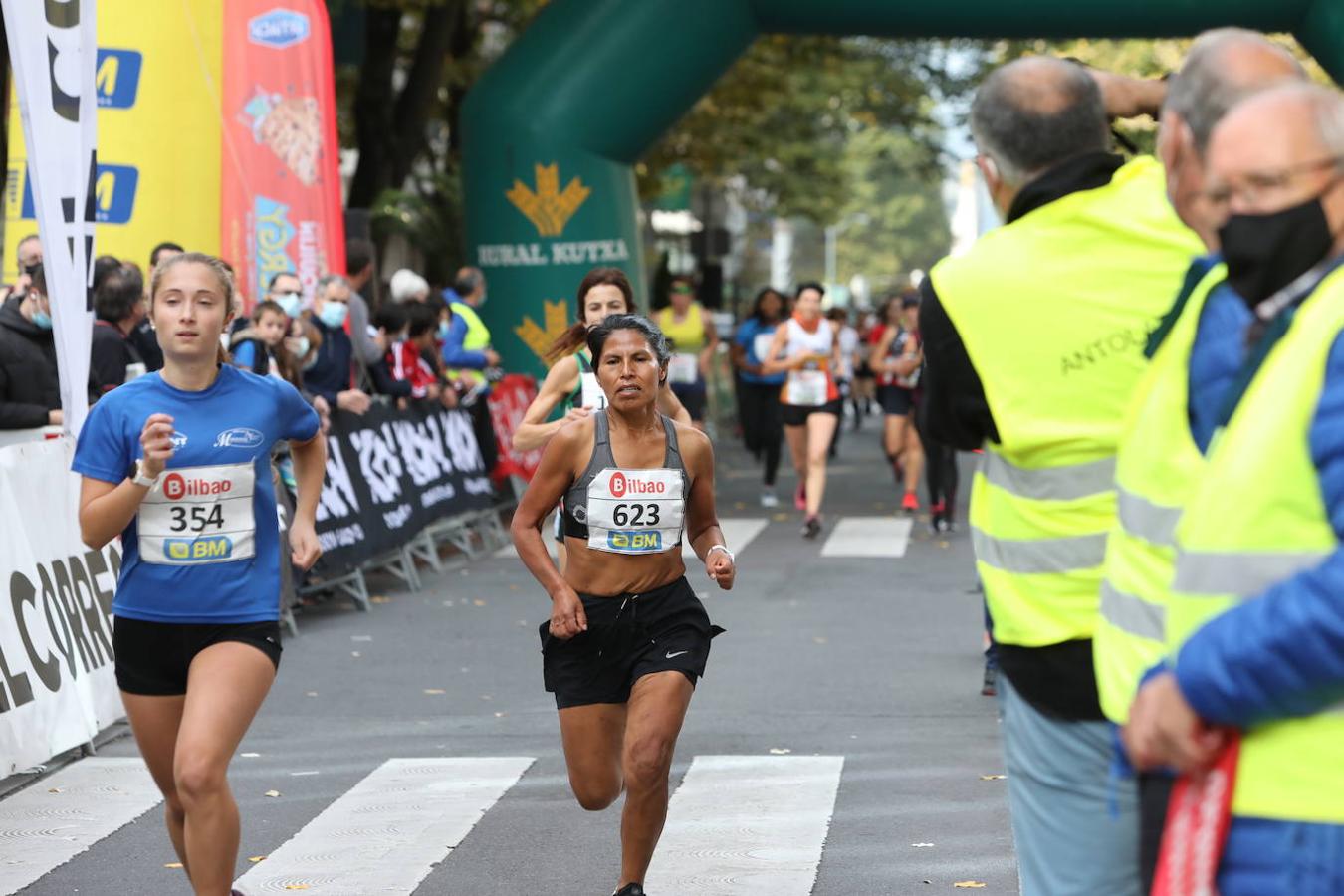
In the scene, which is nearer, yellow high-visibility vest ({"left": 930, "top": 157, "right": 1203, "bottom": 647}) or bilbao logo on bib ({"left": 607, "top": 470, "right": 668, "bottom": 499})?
yellow high-visibility vest ({"left": 930, "top": 157, "right": 1203, "bottom": 647})

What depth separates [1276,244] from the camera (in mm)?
2508

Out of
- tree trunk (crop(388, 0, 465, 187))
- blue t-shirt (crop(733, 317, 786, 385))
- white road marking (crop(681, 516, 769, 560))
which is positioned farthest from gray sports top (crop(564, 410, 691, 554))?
tree trunk (crop(388, 0, 465, 187))

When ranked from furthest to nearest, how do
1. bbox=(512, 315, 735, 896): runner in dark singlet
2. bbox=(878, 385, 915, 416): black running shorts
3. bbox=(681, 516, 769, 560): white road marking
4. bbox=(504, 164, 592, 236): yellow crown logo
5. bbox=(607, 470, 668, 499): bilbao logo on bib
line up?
1. bbox=(504, 164, 592, 236): yellow crown logo
2. bbox=(878, 385, 915, 416): black running shorts
3. bbox=(681, 516, 769, 560): white road marking
4. bbox=(607, 470, 668, 499): bilbao logo on bib
5. bbox=(512, 315, 735, 896): runner in dark singlet

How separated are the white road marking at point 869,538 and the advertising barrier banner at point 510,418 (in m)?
2.46

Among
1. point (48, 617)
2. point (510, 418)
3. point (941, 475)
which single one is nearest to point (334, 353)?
point (510, 418)

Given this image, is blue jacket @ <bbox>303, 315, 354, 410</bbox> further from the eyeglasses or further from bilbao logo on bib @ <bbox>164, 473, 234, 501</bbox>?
the eyeglasses

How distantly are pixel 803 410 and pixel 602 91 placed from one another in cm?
389

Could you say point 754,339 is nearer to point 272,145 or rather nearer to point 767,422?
point 767,422

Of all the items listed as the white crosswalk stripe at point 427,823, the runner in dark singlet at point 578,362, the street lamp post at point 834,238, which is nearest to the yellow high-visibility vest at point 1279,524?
the white crosswalk stripe at point 427,823

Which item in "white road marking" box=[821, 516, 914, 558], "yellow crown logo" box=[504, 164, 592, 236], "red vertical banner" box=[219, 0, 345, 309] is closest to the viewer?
"red vertical banner" box=[219, 0, 345, 309]

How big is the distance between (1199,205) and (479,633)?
356 inches

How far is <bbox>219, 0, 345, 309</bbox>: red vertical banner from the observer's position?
44.1 ft

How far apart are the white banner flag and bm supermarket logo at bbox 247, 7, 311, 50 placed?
4320mm

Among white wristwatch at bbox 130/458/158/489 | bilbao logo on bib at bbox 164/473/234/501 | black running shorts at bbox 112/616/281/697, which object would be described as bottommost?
black running shorts at bbox 112/616/281/697
